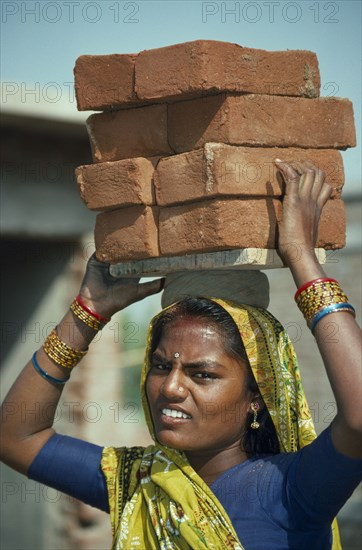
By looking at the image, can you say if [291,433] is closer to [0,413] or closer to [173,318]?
[173,318]

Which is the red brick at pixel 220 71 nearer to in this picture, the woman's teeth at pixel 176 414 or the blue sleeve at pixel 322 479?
the woman's teeth at pixel 176 414

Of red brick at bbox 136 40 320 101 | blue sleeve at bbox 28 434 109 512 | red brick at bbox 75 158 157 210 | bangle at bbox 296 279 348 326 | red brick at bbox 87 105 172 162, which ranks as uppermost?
red brick at bbox 136 40 320 101

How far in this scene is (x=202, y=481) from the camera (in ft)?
11.0


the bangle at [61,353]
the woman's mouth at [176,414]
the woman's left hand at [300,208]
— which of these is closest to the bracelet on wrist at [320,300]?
the woman's left hand at [300,208]

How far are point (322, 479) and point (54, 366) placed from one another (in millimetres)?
1242

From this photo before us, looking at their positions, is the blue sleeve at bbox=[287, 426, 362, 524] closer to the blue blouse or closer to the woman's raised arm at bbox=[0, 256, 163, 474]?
the blue blouse

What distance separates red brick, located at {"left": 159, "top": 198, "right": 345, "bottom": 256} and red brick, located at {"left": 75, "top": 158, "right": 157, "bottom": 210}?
114mm

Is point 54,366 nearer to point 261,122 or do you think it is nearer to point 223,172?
point 223,172

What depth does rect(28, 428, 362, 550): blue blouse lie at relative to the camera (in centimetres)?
299

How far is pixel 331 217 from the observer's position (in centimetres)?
351

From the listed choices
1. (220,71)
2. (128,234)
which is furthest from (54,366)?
(220,71)

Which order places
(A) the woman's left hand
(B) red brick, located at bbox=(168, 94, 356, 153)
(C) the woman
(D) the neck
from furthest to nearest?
(D) the neck
(B) red brick, located at bbox=(168, 94, 356, 153)
(A) the woman's left hand
(C) the woman

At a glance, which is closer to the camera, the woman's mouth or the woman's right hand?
the woman's mouth

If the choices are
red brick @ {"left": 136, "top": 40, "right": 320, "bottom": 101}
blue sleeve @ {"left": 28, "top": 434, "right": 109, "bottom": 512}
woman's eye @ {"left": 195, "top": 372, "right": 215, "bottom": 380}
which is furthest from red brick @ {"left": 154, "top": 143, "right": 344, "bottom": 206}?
blue sleeve @ {"left": 28, "top": 434, "right": 109, "bottom": 512}
